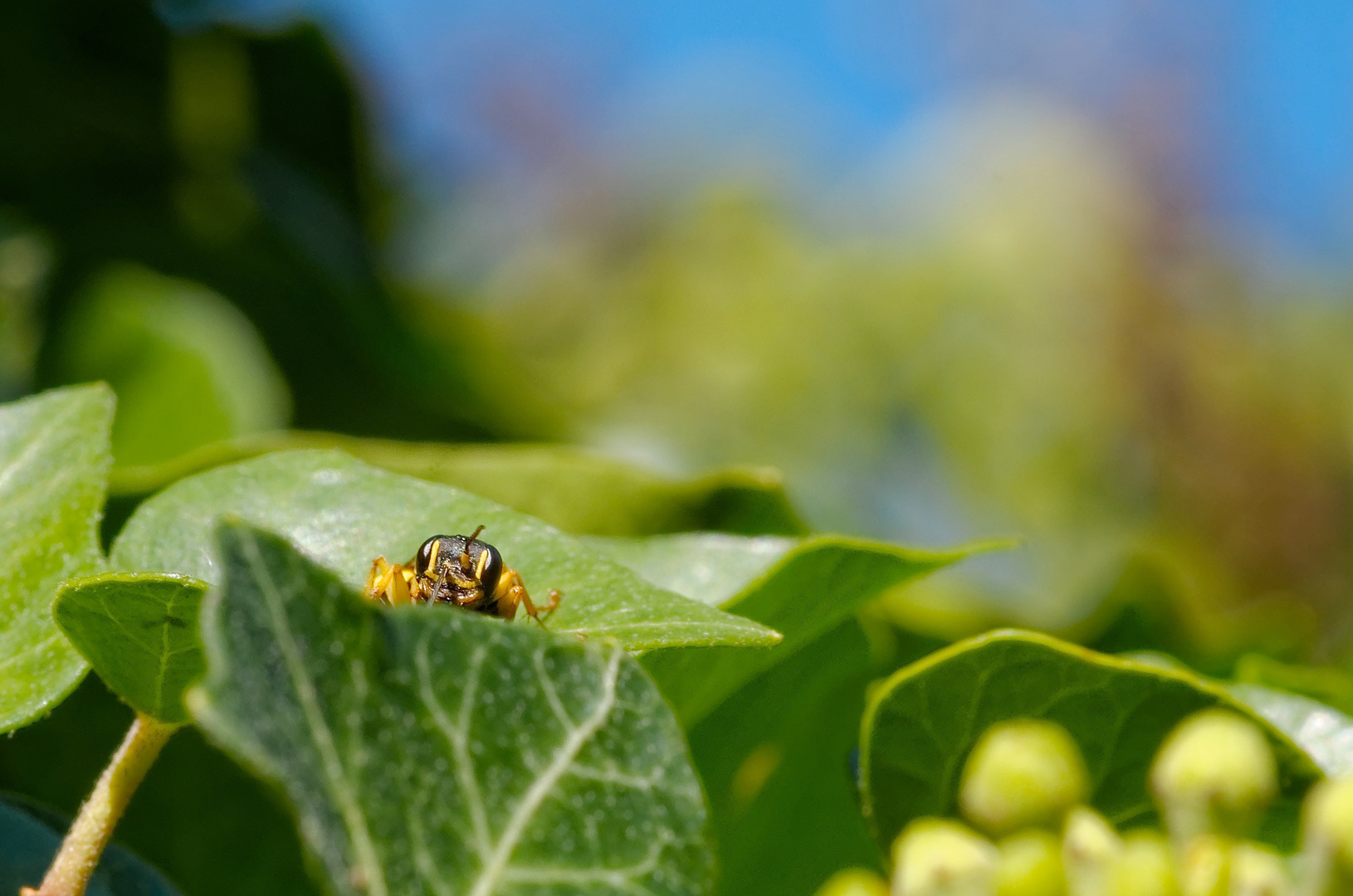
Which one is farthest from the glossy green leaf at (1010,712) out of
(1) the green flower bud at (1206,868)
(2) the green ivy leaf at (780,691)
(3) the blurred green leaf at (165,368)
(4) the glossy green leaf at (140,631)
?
(3) the blurred green leaf at (165,368)

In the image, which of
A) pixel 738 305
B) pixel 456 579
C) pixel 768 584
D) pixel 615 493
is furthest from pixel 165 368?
pixel 738 305

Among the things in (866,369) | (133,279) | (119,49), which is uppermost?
(119,49)

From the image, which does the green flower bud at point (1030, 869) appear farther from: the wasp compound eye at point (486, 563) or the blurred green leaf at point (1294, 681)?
the blurred green leaf at point (1294, 681)

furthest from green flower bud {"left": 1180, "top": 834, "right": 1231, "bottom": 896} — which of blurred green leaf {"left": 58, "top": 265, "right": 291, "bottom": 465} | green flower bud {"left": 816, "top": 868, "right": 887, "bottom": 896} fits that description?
blurred green leaf {"left": 58, "top": 265, "right": 291, "bottom": 465}

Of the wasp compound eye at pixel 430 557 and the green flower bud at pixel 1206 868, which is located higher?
the green flower bud at pixel 1206 868

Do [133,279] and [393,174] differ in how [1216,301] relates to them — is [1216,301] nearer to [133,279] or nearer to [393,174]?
[393,174]

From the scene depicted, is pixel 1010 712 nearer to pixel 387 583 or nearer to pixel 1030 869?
pixel 1030 869

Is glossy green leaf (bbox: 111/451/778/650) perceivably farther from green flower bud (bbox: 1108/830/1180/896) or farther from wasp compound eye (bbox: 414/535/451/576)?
green flower bud (bbox: 1108/830/1180/896)

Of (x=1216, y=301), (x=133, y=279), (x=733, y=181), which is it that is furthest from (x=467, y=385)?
(x=1216, y=301)
